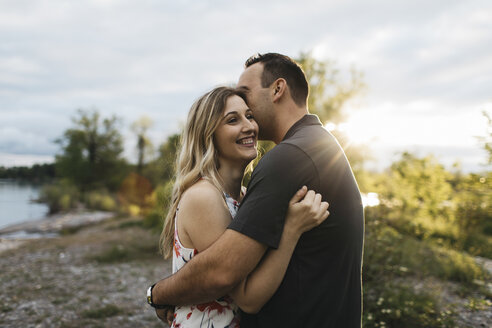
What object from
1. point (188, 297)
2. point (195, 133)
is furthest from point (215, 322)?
point (195, 133)

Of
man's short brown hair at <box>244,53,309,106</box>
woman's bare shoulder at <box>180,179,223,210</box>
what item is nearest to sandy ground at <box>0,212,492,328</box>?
man's short brown hair at <box>244,53,309,106</box>

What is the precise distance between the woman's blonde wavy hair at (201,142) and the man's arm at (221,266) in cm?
64

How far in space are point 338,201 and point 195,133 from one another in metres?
1.10

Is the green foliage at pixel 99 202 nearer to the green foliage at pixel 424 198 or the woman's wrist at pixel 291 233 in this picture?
the green foliage at pixel 424 198

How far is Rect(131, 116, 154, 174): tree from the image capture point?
4600 cm

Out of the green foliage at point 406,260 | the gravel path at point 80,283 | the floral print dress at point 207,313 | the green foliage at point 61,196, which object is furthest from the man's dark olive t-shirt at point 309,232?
the green foliage at point 61,196

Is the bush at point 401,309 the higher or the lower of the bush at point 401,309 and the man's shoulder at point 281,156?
the lower

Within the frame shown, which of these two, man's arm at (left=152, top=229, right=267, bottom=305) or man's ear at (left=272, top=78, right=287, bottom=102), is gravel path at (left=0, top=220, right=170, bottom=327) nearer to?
man's arm at (left=152, top=229, right=267, bottom=305)

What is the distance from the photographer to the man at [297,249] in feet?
5.23

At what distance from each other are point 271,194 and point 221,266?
1.38ft

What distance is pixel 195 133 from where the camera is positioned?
2352 millimetres

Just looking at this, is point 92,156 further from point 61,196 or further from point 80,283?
point 80,283

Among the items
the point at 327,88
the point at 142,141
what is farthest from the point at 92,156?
the point at 327,88

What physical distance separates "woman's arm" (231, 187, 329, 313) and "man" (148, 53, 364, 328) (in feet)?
0.16
